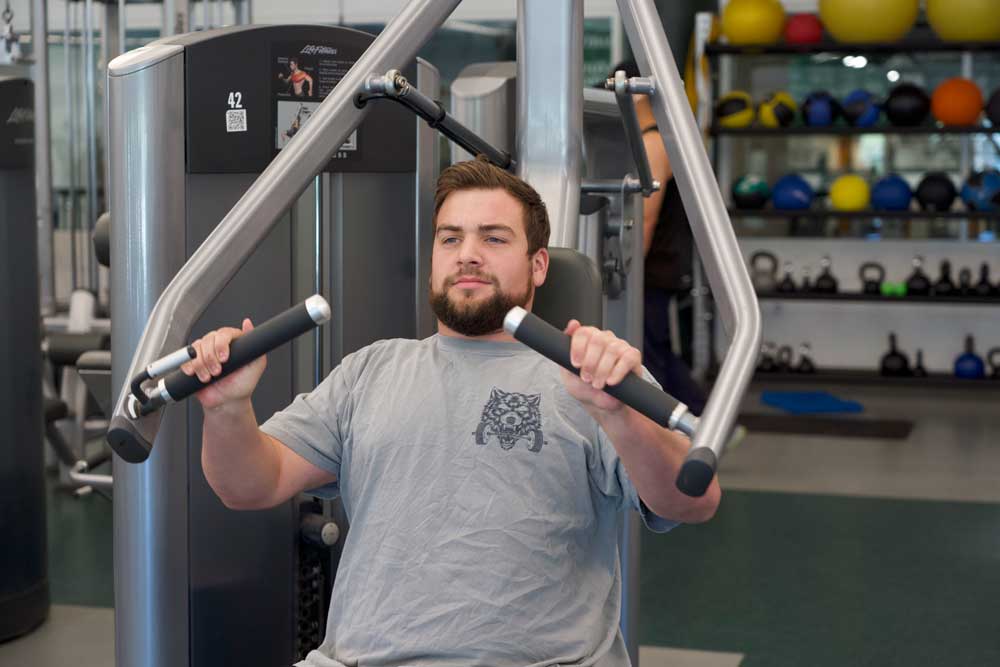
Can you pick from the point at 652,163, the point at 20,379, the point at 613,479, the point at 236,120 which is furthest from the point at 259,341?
the point at 652,163

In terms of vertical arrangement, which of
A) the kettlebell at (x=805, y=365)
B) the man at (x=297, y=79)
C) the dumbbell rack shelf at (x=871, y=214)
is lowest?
the kettlebell at (x=805, y=365)

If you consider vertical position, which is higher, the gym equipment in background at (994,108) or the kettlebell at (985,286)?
the gym equipment in background at (994,108)

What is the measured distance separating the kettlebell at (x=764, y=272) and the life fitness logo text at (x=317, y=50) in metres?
4.84

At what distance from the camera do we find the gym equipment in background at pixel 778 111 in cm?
685

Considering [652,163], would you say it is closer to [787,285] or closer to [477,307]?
[477,307]

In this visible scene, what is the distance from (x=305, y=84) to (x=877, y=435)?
13.6ft

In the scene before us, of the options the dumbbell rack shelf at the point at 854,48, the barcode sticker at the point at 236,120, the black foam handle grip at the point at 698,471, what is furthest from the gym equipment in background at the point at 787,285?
the black foam handle grip at the point at 698,471

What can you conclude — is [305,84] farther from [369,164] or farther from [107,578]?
[107,578]

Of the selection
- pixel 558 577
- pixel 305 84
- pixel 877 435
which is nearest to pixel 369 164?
pixel 305 84

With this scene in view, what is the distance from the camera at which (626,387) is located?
1210mm

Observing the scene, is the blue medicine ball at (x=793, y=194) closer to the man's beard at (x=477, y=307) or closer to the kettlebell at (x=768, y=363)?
the kettlebell at (x=768, y=363)

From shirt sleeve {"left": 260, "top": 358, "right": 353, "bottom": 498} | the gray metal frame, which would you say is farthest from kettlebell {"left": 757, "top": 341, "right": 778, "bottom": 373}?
shirt sleeve {"left": 260, "top": 358, "right": 353, "bottom": 498}

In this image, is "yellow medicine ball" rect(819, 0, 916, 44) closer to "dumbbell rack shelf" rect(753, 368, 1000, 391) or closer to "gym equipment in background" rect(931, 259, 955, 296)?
"gym equipment in background" rect(931, 259, 955, 296)

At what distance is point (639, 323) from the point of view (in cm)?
250
